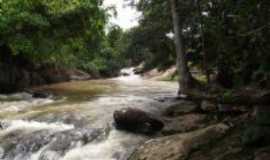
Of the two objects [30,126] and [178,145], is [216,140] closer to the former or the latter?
[178,145]

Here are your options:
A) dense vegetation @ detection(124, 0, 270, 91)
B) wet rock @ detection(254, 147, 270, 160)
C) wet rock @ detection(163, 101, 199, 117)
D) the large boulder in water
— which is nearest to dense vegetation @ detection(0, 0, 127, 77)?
dense vegetation @ detection(124, 0, 270, 91)

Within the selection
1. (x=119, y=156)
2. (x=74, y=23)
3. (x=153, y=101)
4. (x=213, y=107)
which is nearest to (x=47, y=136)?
(x=119, y=156)

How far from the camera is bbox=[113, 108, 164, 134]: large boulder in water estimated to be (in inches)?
313

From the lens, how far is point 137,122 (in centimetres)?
804

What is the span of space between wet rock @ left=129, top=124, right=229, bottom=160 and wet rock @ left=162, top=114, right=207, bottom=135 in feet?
3.15

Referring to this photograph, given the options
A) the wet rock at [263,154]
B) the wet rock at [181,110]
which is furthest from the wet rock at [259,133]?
the wet rock at [181,110]

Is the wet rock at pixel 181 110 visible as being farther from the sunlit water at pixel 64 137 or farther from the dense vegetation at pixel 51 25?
the dense vegetation at pixel 51 25

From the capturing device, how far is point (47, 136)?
26.3ft

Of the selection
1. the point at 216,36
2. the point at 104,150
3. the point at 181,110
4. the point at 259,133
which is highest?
the point at 216,36

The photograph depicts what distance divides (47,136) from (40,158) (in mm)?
914

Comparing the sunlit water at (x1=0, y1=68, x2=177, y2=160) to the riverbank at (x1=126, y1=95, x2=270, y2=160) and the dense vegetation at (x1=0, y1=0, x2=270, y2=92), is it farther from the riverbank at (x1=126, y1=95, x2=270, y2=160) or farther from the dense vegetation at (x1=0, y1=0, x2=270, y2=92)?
the dense vegetation at (x1=0, y1=0, x2=270, y2=92)

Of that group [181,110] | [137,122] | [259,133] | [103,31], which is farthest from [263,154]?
[103,31]

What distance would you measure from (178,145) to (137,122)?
2.28 m

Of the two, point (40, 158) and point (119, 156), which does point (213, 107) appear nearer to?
point (119, 156)
